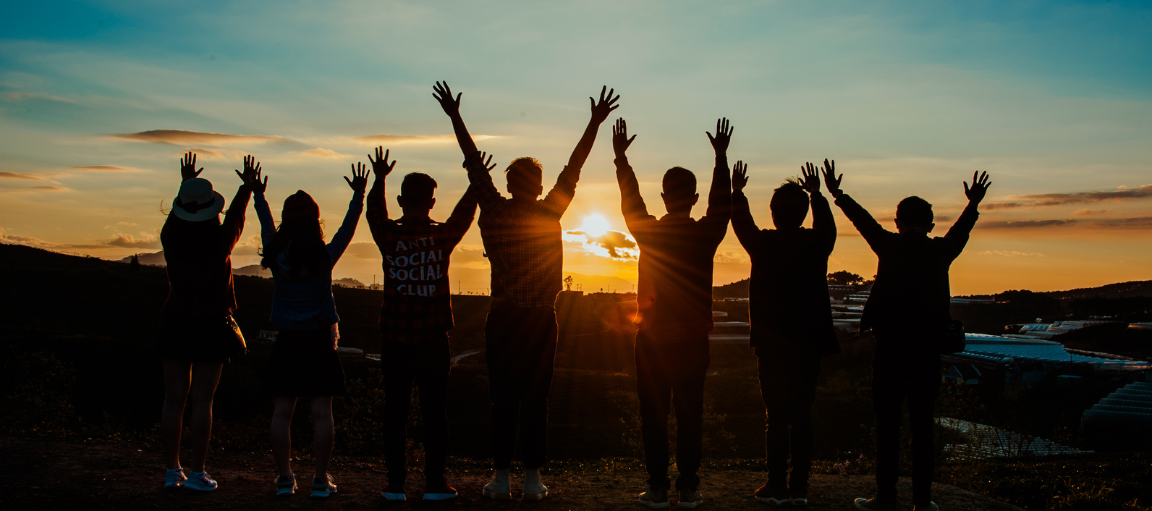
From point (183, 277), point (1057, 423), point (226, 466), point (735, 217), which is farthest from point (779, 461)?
point (1057, 423)

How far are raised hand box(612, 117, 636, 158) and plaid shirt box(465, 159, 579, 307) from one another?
0.36 metres

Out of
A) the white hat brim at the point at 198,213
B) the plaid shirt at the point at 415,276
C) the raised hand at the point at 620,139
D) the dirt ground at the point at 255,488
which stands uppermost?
the raised hand at the point at 620,139

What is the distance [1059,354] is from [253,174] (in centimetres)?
5194

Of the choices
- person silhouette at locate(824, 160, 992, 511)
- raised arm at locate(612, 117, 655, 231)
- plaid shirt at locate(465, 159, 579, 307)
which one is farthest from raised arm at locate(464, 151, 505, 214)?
person silhouette at locate(824, 160, 992, 511)

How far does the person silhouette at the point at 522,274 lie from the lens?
4.19 metres

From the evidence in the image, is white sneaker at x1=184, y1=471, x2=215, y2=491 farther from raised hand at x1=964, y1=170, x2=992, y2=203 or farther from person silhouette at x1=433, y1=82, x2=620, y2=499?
raised hand at x1=964, y1=170, x2=992, y2=203

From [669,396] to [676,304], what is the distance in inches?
25.5

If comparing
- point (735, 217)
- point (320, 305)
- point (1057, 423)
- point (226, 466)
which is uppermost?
point (735, 217)

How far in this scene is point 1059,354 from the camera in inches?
1681

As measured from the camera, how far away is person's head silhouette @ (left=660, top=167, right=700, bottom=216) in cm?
430

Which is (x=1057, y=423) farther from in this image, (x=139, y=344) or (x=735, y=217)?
(x=139, y=344)

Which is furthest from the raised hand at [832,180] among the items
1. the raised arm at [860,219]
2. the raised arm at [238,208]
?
the raised arm at [238,208]

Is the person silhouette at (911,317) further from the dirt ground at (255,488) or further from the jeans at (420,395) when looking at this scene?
the jeans at (420,395)

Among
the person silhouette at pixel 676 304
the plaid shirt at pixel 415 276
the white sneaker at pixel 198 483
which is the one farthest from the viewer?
the white sneaker at pixel 198 483
